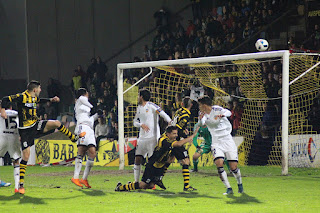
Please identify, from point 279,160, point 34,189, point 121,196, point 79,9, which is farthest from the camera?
point 79,9

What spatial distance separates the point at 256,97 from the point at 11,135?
6879mm

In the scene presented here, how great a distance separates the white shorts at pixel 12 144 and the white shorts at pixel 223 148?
12.7 ft

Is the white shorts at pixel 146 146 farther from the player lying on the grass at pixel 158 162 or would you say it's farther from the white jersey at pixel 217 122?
the white jersey at pixel 217 122

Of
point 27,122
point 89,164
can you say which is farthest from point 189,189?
point 27,122

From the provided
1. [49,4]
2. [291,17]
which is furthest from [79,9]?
[291,17]

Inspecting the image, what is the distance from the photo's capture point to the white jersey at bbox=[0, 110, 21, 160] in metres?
10.6

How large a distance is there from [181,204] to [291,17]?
34.4ft

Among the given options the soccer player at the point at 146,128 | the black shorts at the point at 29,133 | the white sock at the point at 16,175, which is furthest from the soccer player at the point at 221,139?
the white sock at the point at 16,175

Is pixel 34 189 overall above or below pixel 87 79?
below

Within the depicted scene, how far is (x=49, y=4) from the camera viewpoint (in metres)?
22.8

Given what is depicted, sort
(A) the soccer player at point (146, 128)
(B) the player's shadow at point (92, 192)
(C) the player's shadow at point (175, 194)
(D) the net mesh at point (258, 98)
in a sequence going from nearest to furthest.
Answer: (C) the player's shadow at point (175, 194) → (B) the player's shadow at point (92, 192) → (A) the soccer player at point (146, 128) → (D) the net mesh at point (258, 98)

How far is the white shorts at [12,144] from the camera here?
Result: 10.6 meters

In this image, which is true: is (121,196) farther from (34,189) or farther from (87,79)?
(87,79)

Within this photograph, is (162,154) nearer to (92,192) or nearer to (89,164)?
(92,192)
